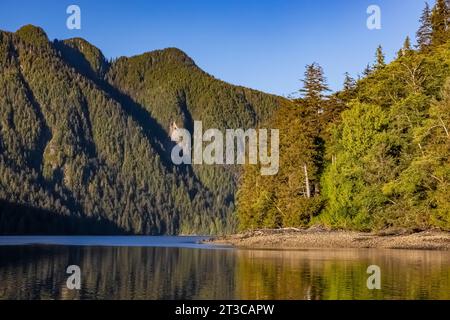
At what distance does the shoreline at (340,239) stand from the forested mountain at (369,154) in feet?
7.87

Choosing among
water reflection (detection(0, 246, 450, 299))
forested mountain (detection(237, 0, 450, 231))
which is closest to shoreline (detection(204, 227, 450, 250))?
forested mountain (detection(237, 0, 450, 231))

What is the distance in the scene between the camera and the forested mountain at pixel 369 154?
7106 centimetres

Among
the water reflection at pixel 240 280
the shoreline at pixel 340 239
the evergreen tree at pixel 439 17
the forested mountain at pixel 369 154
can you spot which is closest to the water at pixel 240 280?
the water reflection at pixel 240 280

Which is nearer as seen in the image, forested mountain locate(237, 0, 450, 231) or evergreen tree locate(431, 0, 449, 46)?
forested mountain locate(237, 0, 450, 231)

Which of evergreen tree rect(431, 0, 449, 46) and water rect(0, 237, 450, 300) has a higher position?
evergreen tree rect(431, 0, 449, 46)

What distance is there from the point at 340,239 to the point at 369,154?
10636 mm

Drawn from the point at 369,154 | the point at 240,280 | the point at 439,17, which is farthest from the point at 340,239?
the point at 439,17

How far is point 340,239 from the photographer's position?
74.6 meters

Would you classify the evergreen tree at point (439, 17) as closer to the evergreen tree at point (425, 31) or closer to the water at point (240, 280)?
the evergreen tree at point (425, 31)

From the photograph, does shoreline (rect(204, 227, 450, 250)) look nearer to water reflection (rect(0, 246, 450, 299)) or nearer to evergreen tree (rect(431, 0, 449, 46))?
water reflection (rect(0, 246, 450, 299))

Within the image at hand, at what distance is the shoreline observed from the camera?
217 feet

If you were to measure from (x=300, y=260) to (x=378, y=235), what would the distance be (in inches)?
1062

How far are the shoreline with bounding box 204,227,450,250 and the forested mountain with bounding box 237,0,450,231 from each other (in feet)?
7.87
